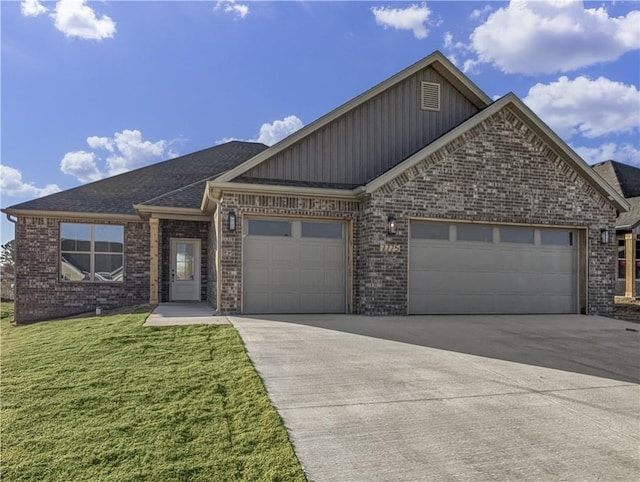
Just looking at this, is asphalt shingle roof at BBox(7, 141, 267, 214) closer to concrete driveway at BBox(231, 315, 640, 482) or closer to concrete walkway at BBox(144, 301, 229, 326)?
concrete walkway at BBox(144, 301, 229, 326)

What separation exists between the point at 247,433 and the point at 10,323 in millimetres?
14144

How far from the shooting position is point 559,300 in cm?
1260

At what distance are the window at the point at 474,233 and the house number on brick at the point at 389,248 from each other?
1864mm

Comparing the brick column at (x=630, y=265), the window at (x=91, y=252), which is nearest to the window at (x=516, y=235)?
the brick column at (x=630, y=265)

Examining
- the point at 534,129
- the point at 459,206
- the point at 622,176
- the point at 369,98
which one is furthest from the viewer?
the point at 622,176

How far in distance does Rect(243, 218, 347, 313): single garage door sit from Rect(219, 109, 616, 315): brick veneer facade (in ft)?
1.03

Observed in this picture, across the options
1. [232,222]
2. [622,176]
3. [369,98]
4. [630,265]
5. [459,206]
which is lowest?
[630,265]

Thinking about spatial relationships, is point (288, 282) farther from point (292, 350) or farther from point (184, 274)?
point (184, 274)

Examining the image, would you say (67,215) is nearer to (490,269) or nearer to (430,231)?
(430,231)

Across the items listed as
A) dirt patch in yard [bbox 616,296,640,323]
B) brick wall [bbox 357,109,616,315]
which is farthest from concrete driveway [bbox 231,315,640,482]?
dirt patch in yard [bbox 616,296,640,323]

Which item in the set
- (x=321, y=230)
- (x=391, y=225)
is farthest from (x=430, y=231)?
(x=321, y=230)

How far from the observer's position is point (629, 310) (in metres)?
15.0

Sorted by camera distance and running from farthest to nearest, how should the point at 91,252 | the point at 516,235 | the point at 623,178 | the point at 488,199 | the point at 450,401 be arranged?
the point at 623,178, the point at 91,252, the point at 516,235, the point at 488,199, the point at 450,401

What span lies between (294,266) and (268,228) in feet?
3.72
